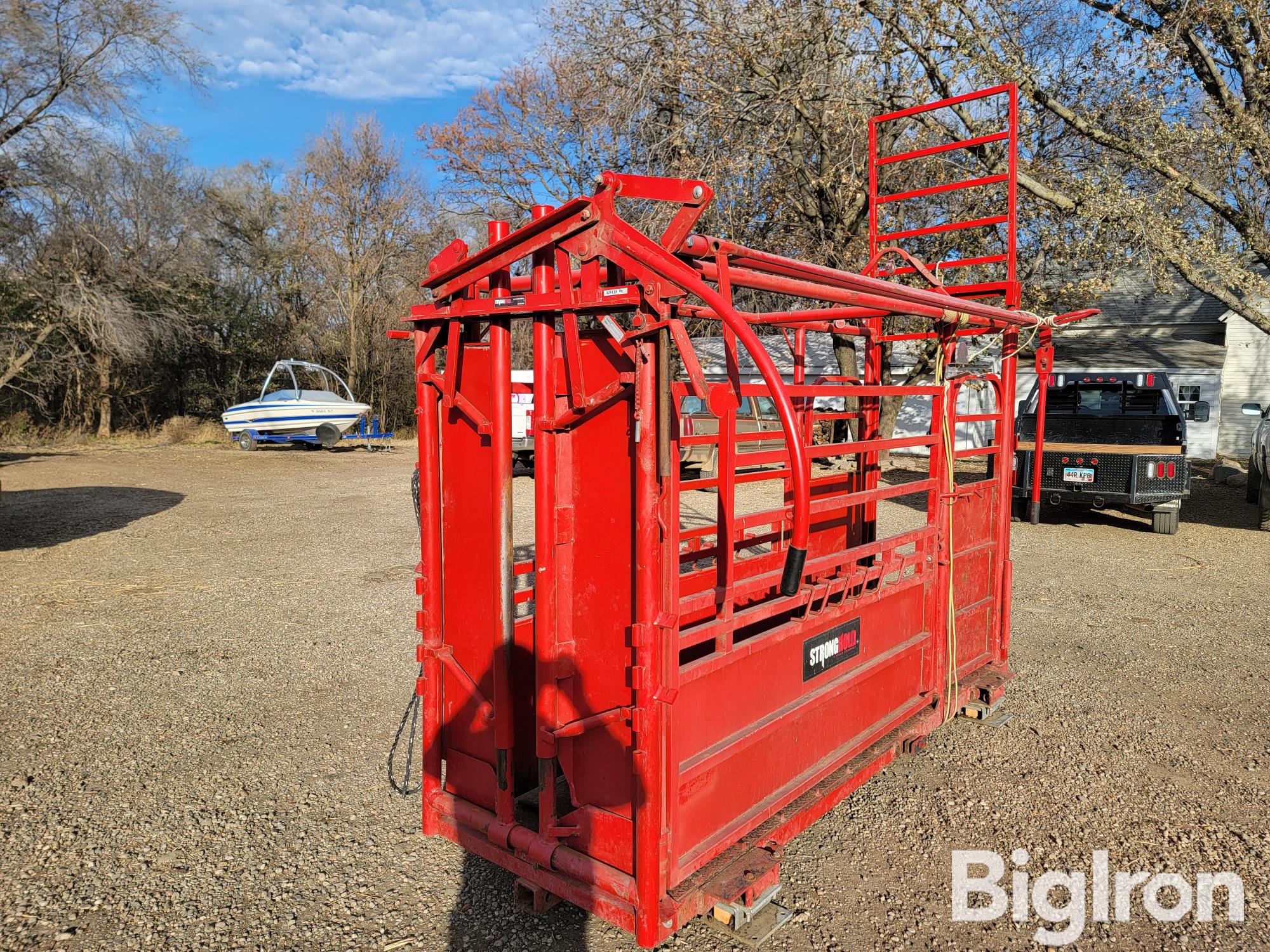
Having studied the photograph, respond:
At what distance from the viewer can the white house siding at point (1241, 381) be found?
22109 millimetres

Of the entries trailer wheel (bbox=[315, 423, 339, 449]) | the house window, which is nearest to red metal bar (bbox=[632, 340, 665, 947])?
trailer wheel (bbox=[315, 423, 339, 449])

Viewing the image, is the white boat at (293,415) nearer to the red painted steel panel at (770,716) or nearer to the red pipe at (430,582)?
the red pipe at (430,582)

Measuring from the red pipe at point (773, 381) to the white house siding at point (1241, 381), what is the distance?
79.8 feet

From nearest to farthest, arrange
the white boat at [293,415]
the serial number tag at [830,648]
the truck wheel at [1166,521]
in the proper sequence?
the serial number tag at [830,648]
the truck wheel at [1166,521]
the white boat at [293,415]

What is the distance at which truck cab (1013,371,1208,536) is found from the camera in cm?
1080

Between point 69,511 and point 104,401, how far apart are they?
1439cm

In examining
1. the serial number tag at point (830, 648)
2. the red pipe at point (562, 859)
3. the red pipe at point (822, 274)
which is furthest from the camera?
the serial number tag at point (830, 648)

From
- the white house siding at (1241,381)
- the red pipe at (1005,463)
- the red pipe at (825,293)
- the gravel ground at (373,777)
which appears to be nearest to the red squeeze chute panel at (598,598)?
the red pipe at (825,293)

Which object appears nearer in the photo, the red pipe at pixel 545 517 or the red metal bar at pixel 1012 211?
the red pipe at pixel 545 517

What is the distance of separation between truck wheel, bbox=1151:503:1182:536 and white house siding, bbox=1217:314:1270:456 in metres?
13.3

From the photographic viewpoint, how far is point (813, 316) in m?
3.39

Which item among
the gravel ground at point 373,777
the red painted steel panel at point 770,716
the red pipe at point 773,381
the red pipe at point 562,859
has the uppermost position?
the red pipe at point 773,381

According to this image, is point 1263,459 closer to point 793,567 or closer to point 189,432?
point 793,567

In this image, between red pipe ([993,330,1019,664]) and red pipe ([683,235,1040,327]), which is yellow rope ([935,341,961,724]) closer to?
red pipe ([683,235,1040,327])
